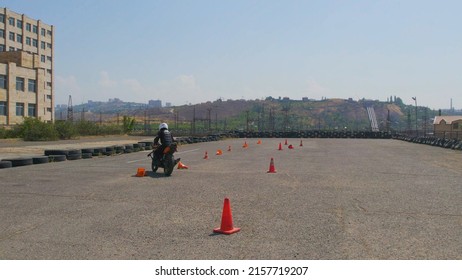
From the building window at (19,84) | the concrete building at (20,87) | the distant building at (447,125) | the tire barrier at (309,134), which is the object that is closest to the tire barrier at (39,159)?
the concrete building at (20,87)

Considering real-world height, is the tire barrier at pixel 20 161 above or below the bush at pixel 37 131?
below

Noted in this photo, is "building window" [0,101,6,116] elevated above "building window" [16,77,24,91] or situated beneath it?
situated beneath

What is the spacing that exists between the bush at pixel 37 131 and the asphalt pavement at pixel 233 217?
34.2m

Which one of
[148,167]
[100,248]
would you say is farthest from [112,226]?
[148,167]

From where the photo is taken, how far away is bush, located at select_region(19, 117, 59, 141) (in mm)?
46406

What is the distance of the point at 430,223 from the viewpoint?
788 centimetres

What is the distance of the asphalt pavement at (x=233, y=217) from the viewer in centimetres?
610

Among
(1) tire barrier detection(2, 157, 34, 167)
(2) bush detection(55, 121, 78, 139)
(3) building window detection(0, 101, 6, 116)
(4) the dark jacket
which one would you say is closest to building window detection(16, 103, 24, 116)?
(3) building window detection(0, 101, 6, 116)

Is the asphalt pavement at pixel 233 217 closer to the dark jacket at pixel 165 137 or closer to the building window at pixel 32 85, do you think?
the dark jacket at pixel 165 137

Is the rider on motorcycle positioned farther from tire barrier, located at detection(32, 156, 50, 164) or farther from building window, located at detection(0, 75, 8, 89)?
building window, located at detection(0, 75, 8, 89)

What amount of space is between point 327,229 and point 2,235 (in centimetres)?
486

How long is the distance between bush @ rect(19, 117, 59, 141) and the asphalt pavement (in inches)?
1347

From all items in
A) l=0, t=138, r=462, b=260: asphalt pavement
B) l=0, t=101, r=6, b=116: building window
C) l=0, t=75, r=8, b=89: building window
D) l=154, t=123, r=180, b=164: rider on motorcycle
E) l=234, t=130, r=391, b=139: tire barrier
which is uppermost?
l=0, t=75, r=8, b=89: building window
